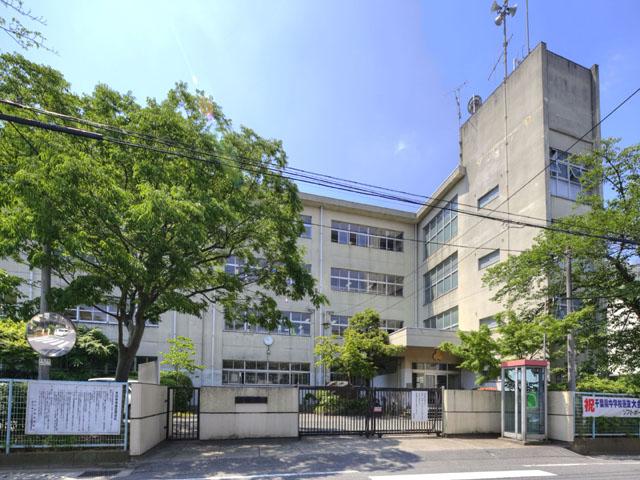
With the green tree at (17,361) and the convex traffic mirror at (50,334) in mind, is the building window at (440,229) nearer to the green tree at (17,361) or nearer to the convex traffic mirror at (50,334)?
the green tree at (17,361)

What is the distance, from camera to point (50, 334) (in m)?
10.0

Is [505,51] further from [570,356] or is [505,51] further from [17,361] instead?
[17,361]

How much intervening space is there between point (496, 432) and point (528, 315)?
21.2 feet

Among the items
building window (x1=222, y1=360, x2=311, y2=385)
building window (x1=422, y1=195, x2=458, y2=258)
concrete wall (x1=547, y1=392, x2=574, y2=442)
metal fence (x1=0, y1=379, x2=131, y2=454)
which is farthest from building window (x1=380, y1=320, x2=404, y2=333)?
metal fence (x1=0, y1=379, x2=131, y2=454)

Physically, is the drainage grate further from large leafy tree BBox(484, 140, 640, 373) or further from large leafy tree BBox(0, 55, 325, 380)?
large leafy tree BBox(484, 140, 640, 373)

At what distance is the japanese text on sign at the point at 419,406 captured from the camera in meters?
14.3

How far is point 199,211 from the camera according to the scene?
10539 mm

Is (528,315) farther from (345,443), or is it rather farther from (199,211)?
(199,211)

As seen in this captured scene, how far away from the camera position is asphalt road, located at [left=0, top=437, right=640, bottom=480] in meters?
9.21

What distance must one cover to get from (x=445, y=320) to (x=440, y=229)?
598 cm

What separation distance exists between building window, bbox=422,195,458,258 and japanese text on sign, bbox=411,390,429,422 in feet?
56.3

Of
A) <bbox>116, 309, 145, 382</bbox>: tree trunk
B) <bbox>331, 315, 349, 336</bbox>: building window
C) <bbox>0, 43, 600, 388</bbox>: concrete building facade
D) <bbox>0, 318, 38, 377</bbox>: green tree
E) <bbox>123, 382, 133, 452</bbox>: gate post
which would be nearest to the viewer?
<bbox>123, 382, 133, 452</bbox>: gate post

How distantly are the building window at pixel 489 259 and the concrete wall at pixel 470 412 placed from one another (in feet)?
39.2

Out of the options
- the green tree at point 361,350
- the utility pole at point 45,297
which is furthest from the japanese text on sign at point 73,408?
the green tree at point 361,350
